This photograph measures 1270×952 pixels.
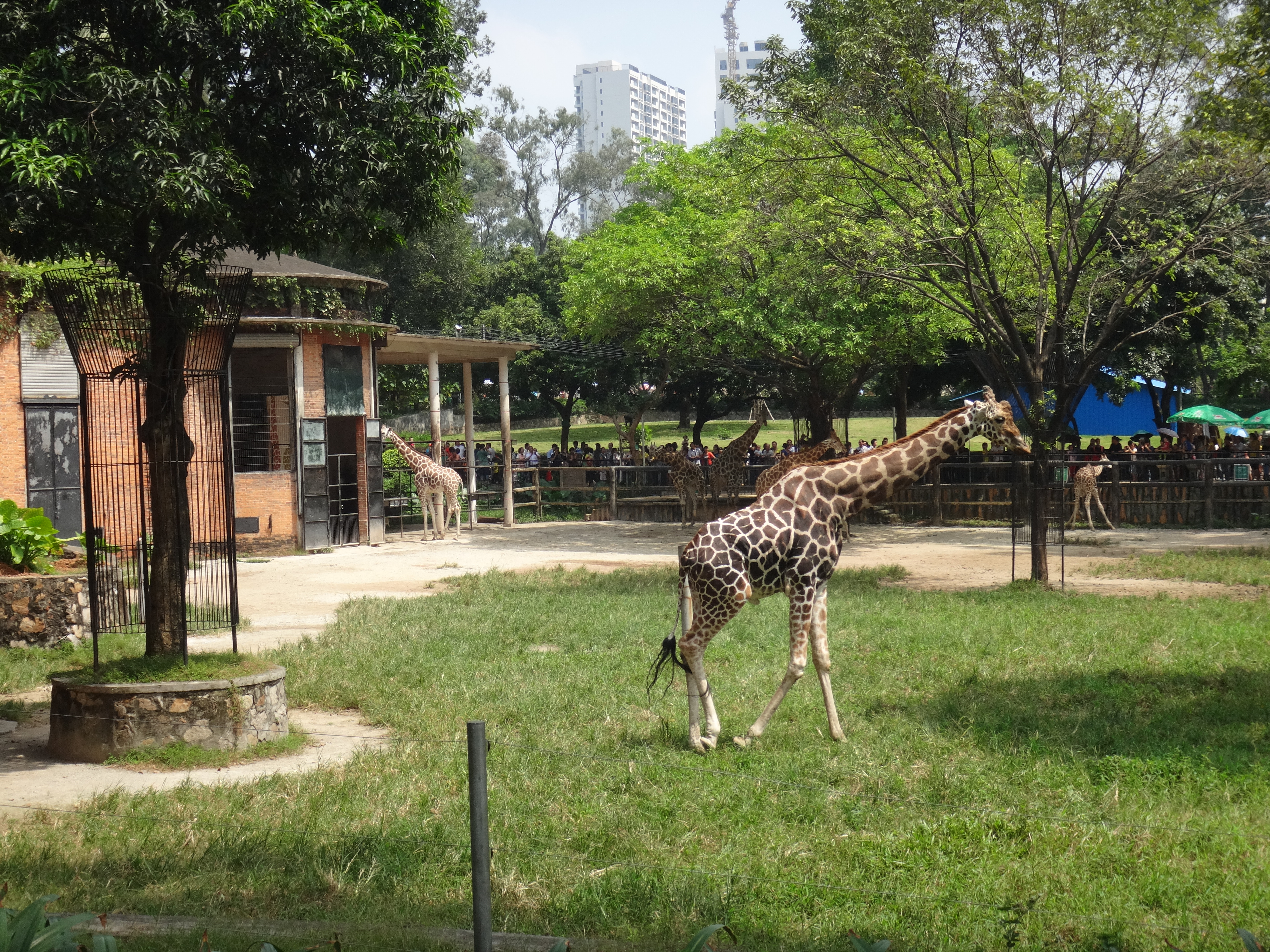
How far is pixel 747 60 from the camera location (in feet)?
646

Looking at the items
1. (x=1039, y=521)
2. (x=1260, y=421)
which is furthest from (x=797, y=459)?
(x=1260, y=421)

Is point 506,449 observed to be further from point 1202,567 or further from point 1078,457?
point 1202,567

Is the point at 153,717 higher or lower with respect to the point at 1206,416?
lower

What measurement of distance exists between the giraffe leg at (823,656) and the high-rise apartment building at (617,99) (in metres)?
167

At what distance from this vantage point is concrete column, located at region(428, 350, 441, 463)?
24281 mm

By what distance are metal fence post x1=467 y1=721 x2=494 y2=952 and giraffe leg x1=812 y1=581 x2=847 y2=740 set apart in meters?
4.09

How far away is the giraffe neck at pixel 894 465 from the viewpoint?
8.43 m

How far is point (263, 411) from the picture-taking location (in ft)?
75.5

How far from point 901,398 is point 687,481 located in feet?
30.1

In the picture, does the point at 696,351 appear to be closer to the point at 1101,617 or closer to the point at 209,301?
the point at 1101,617

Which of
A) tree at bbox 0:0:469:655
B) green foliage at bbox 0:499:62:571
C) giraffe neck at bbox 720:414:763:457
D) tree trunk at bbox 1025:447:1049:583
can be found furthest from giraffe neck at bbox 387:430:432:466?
tree at bbox 0:0:469:655

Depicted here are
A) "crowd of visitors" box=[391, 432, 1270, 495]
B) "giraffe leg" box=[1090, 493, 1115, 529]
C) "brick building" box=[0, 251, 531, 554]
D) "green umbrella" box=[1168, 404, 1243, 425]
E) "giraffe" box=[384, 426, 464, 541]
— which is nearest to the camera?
"brick building" box=[0, 251, 531, 554]

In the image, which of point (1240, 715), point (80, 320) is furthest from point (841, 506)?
point (80, 320)

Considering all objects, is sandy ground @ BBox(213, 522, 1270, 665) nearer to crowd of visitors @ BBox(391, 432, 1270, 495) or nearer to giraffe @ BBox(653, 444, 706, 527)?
giraffe @ BBox(653, 444, 706, 527)
